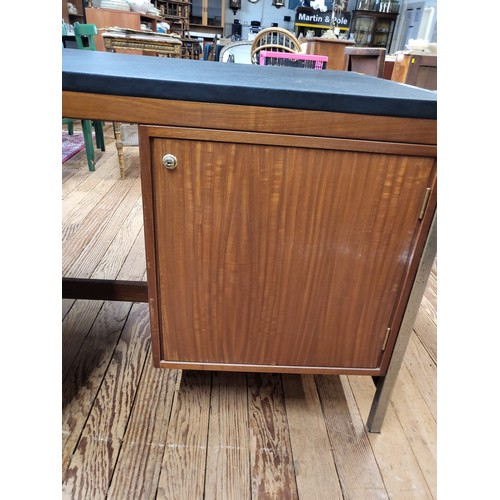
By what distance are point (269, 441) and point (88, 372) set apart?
1.79 ft

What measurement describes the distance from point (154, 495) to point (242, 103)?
78cm

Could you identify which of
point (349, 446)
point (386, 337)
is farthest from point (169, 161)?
point (349, 446)

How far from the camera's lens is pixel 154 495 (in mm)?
761

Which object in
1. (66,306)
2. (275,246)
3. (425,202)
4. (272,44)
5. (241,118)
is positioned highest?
(272,44)

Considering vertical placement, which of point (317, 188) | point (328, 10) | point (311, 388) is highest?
point (328, 10)

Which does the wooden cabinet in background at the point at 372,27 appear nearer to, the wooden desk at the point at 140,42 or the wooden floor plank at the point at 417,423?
the wooden desk at the point at 140,42

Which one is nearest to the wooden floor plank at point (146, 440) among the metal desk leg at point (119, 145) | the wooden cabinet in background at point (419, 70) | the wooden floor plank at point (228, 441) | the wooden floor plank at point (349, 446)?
the wooden floor plank at point (228, 441)

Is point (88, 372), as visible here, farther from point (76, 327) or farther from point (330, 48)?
point (330, 48)

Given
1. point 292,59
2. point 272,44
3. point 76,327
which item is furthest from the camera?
point 272,44

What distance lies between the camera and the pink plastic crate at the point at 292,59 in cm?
228

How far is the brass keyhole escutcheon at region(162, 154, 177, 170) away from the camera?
60 cm

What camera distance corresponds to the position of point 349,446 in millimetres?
889
